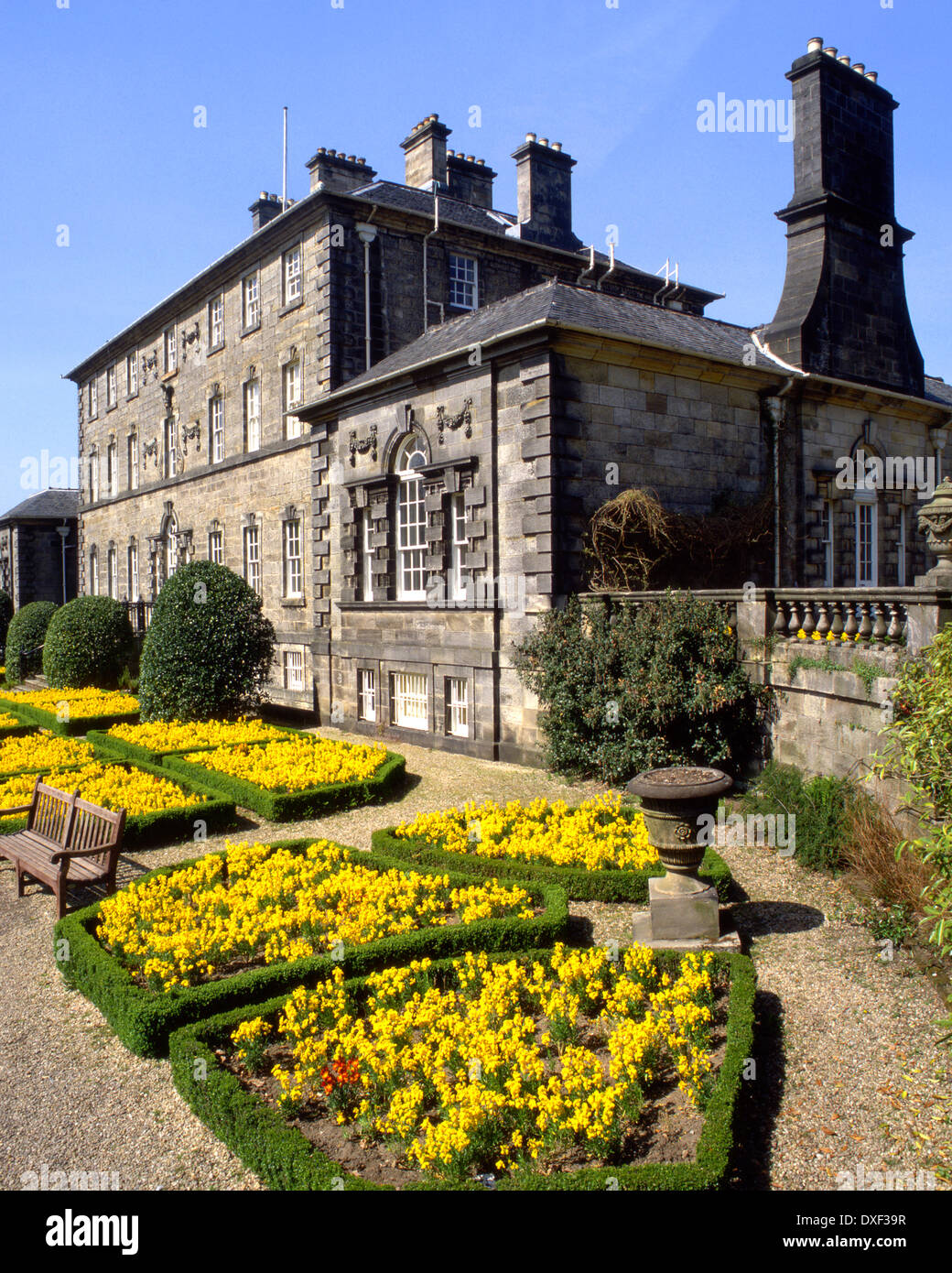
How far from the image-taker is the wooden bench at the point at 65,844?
26.8 ft

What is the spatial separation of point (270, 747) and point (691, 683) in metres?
6.54

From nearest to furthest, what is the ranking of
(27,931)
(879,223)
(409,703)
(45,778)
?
(27,931), (45,778), (409,703), (879,223)

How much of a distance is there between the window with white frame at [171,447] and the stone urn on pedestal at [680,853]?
26743 mm

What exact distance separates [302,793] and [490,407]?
6654 millimetres

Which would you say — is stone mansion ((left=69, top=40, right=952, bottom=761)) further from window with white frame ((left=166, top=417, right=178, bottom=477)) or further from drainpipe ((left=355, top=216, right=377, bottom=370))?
window with white frame ((left=166, top=417, right=178, bottom=477))

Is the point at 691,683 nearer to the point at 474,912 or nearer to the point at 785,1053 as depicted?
the point at 474,912

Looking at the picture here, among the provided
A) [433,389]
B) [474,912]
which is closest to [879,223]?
[433,389]

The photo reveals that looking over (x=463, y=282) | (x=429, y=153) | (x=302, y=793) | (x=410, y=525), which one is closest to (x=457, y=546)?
(x=410, y=525)

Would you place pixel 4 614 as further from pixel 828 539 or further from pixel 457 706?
pixel 828 539

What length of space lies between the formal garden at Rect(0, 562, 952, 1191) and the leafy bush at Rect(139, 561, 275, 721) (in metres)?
5.00

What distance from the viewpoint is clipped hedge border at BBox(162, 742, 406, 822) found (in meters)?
11.2

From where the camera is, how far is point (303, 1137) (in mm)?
4438

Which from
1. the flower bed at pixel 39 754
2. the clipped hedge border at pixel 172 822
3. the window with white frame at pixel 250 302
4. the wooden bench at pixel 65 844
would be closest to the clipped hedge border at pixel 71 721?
the flower bed at pixel 39 754

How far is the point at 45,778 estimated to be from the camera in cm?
1251
